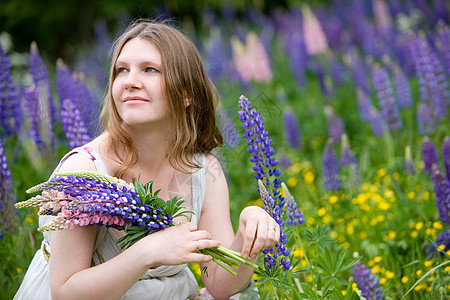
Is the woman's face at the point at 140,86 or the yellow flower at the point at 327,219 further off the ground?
the woman's face at the point at 140,86

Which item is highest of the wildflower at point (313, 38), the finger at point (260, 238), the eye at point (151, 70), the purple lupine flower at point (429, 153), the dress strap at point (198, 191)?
the wildflower at point (313, 38)

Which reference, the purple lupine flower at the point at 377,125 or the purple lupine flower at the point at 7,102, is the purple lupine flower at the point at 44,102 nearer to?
the purple lupine flower at the point at 7,102

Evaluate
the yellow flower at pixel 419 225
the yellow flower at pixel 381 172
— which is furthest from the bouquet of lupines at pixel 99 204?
the yellow flower at pixel 381 172

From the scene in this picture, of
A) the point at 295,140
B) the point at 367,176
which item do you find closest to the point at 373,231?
the point at 367,176

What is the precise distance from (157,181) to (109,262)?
473 millimetres

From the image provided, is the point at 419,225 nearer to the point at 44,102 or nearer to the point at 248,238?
the point at 248,238

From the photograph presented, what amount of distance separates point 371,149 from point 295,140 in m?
0.65

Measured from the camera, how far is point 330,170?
3609 mm

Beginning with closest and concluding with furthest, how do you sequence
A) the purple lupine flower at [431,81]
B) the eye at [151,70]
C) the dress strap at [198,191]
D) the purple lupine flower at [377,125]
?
the eye at [151,70]
the dress strap at [198,191]
the purple lupine flower at [431,81]
the purple lupine flower at [377,125]

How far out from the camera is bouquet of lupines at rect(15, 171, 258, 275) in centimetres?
168

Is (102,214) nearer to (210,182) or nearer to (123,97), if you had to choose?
(123,97)

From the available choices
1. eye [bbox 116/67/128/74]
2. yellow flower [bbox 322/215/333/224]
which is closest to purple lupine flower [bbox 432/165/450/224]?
yellow flower [bbox 322/215/333/224]

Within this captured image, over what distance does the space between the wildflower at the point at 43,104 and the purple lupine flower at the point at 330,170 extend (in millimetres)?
1796

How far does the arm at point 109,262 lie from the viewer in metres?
1.79
